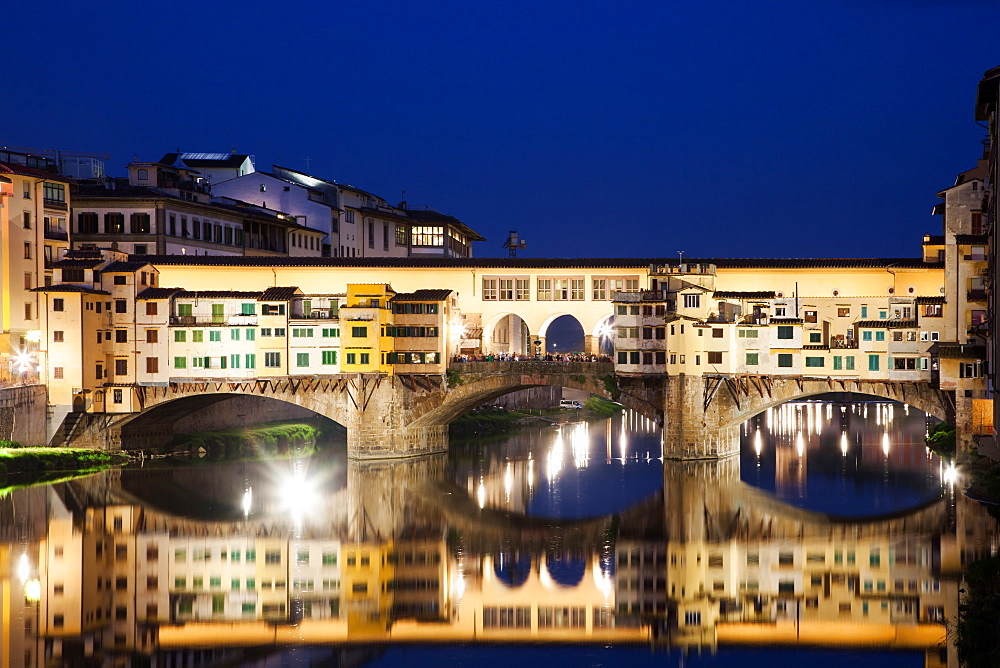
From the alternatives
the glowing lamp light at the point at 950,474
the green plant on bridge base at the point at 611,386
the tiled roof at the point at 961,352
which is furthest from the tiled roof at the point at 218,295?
the glowing lamp light at the point at 950,474

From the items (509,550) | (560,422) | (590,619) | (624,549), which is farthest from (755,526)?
(560,422)

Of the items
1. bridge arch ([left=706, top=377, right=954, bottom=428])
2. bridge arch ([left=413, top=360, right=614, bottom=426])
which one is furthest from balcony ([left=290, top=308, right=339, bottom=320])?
bridge arch ([left=706, top=377, right=954, bottom=428])

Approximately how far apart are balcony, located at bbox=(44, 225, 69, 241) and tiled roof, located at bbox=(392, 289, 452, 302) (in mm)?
18228

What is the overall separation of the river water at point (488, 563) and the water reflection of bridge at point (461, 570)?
0.32 feet

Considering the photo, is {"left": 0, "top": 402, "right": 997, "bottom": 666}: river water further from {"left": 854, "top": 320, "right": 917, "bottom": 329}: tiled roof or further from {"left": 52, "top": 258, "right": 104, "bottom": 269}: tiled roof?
{"left": 52, "top": 258, "right": 104, "bottom": 269}: tiled roof

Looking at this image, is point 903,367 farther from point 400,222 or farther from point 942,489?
point 400,222

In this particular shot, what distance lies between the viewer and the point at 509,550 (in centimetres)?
4022

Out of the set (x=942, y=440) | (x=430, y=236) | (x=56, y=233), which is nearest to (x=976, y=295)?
(x=942, y=440)

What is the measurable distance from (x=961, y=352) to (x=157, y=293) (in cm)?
3741

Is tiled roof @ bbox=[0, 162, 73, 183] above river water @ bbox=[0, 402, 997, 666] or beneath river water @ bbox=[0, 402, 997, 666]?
above

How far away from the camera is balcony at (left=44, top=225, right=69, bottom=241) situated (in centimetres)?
6067

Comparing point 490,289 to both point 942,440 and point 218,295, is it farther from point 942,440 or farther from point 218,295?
point 942,440

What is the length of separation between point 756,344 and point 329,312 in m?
21.0

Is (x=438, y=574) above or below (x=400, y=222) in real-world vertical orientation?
below
